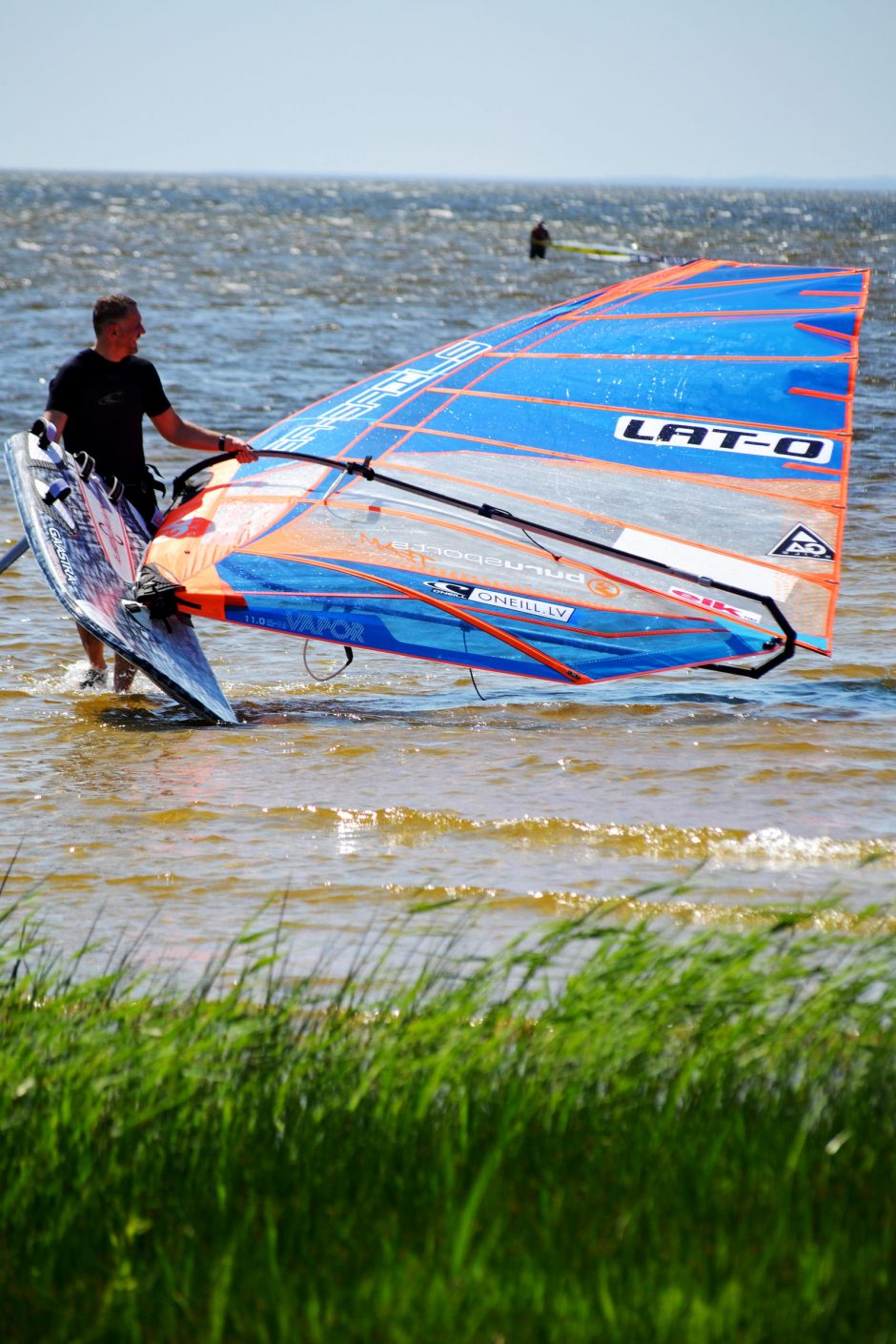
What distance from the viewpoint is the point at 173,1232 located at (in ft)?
7.64

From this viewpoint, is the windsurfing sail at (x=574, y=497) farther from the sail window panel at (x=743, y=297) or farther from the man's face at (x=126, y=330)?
the man's face at (x=126, y=330)

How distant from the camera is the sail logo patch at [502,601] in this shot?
20.3 ft

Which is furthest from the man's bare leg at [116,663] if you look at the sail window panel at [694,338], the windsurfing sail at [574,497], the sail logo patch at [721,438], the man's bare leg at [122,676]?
the sail logo patch at [721,438]

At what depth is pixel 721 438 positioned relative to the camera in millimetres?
7102

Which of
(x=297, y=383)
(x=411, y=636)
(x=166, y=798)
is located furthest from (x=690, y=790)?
(x=297, y=383)

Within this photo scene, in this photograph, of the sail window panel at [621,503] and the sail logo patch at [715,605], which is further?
the sail window panel at [621,503]

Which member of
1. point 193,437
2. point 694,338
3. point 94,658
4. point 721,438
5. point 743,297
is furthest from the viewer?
point 743,297

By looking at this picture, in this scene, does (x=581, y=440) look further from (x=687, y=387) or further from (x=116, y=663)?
(x=116, y=663)

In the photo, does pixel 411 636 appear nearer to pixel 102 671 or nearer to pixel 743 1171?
pixel 102 671

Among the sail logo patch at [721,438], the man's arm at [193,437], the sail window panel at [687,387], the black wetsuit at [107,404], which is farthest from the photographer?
the sail window panel at [687,387]

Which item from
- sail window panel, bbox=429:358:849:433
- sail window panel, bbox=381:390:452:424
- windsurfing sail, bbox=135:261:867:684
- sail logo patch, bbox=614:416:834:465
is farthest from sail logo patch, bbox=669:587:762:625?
Result: sail window panel, bbox=381:390:452:424

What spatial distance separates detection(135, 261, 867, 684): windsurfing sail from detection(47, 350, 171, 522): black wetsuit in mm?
409

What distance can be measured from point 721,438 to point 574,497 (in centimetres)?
82

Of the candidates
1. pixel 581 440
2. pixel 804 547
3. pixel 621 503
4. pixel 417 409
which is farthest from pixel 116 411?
pixel 804 547
